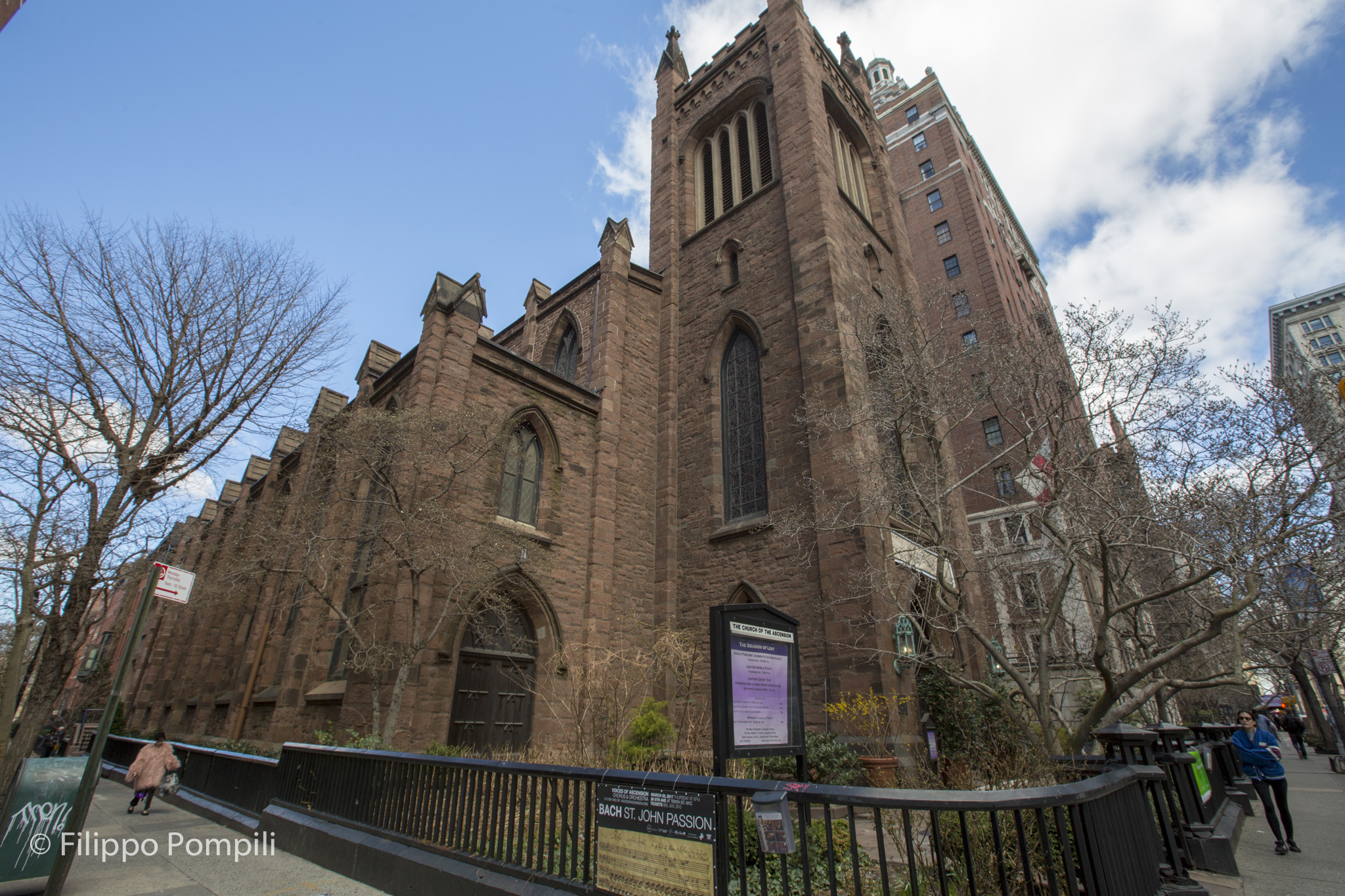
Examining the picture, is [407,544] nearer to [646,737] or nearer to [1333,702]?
[646,737]

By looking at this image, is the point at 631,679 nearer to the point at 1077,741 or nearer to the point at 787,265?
the point at 1077,741

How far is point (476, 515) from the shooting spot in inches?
468

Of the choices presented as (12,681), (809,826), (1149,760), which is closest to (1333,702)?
(1149,760)

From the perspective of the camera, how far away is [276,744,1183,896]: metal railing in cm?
293

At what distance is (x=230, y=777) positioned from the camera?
9.19m

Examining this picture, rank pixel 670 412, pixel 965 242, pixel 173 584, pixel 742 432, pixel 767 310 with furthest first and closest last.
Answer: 1. pixel 965 242
2. pixel 670 412
3. pixel 767 310
4. pixel 742 432
5. pixel 173 584

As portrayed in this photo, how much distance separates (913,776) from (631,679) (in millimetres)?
5494

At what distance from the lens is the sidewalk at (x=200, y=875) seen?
17.7 ft

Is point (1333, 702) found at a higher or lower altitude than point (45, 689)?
higher

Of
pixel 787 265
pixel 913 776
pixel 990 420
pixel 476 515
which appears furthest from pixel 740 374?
pixel 990 420

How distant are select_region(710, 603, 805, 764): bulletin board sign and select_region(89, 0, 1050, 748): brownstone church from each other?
177 inches

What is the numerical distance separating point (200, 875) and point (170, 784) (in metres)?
6.41

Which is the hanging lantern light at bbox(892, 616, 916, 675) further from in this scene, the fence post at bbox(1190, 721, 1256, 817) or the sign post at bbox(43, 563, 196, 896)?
the sign post at bbox(43, 563, 196, 896)

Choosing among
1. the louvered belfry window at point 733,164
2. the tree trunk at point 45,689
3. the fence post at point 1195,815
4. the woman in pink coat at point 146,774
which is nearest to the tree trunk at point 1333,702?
the fence post at point 1195,815
